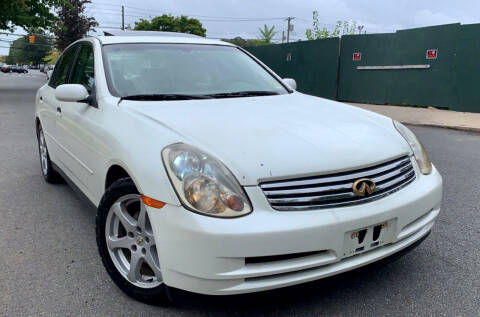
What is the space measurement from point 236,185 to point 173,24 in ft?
172

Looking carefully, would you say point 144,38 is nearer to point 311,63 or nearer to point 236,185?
point 236,185

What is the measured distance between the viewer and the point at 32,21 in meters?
24.0

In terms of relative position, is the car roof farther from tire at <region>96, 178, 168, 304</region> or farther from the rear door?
tire at <region>96, 178, 168, 304</region>

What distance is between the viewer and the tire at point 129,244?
2238mm

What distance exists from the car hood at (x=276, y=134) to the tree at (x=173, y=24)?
163ft

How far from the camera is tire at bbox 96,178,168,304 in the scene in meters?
2.24

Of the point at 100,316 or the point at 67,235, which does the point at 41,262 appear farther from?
the point at 100,316

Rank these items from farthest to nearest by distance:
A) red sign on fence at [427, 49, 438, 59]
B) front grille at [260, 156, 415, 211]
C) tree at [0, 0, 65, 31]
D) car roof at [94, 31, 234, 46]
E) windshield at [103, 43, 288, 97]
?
tree at [0, 0, 65, 31] → red sign on fence at [427, 49, 438, 59] → car roof at [94, 31, 234, 46] → windshield at [103, 43, 288, 97] → front grille at [260, 156, 415, 211]

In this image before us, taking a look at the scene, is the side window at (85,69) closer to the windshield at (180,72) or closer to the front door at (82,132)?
the front door at (82,132)

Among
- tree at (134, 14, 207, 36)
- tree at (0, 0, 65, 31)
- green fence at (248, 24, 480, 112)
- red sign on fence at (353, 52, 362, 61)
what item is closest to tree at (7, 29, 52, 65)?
tree at (134, 14, 207, 36)

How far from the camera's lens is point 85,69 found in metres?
3.57

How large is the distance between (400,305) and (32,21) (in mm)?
26189

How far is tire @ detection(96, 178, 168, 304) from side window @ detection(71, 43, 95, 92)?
3.82ft

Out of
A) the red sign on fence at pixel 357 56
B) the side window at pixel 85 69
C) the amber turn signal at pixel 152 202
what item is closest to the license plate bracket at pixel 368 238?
the amber turn signal at pixel 152 202
